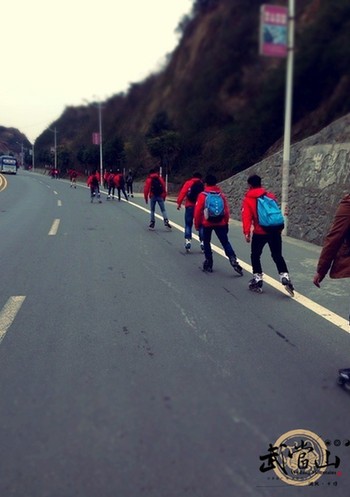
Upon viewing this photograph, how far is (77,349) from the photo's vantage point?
4.18m

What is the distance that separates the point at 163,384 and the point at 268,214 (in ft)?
11.0

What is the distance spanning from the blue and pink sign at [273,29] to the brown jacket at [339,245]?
8.69m

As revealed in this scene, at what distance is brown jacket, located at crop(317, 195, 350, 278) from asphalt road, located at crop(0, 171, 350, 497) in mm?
896

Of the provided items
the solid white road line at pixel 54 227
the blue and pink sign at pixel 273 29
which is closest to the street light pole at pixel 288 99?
the blue and pink sign at pixel 273 29

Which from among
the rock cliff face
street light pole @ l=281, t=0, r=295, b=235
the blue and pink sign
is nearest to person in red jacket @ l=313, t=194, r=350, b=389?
the rock cliff face

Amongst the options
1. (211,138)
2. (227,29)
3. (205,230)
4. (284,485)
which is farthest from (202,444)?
(211,138)

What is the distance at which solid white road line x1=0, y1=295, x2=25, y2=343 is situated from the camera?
15.7 ft

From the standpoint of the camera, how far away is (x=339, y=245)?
3.56 meters

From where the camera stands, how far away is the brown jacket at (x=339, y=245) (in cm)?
345

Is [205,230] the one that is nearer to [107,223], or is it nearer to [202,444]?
[202,444]

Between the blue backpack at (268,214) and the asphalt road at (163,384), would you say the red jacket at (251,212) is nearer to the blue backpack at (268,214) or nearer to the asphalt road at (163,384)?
the blue backpack at (268,214)

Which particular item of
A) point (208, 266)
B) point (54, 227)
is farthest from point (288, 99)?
point (54, 227)

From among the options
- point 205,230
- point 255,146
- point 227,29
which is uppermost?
point 227,29

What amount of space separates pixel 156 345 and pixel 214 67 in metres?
17.7
